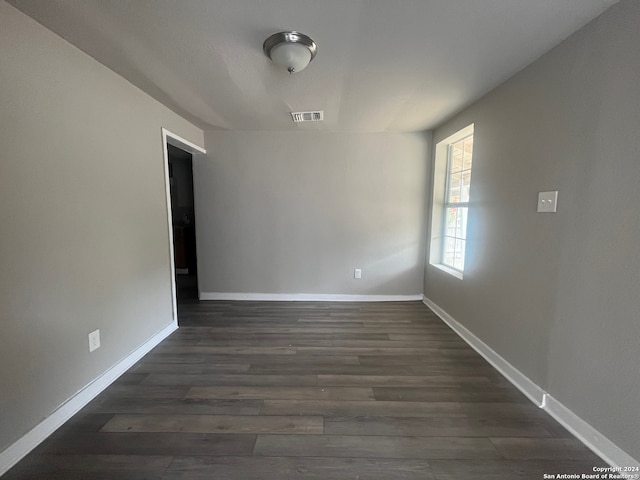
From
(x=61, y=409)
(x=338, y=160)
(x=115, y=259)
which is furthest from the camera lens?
(x=338, y=160)

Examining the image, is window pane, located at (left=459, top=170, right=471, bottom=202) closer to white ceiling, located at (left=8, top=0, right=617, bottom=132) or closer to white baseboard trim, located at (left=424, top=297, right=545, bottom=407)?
white ceiling, located at (left=8, top=0, right=617, bottom=132)

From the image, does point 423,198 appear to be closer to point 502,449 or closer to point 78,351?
point 502,449

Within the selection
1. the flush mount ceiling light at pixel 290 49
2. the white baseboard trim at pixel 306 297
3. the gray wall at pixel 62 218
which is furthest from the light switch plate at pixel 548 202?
the gray wall at pixel 62 218

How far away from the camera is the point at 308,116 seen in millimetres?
2656

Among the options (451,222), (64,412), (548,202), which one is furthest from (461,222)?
(64,412)

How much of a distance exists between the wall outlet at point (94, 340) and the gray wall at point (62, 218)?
31 millimetres

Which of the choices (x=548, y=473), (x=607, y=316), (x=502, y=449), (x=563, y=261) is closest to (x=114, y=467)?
(x=502, y=449)

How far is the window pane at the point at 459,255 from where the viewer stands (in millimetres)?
2783

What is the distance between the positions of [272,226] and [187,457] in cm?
247

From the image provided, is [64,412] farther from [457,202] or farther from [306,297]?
[457,202]

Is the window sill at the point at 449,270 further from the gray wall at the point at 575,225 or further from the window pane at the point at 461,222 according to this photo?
the gray wall at the point at 575,225

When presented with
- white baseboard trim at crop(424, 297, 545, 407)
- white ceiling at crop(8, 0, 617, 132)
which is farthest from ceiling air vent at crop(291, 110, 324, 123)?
white baseboard trim at crop(424, 297, 545, 407)

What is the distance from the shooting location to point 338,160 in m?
3.29

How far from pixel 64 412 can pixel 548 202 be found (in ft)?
10.4
